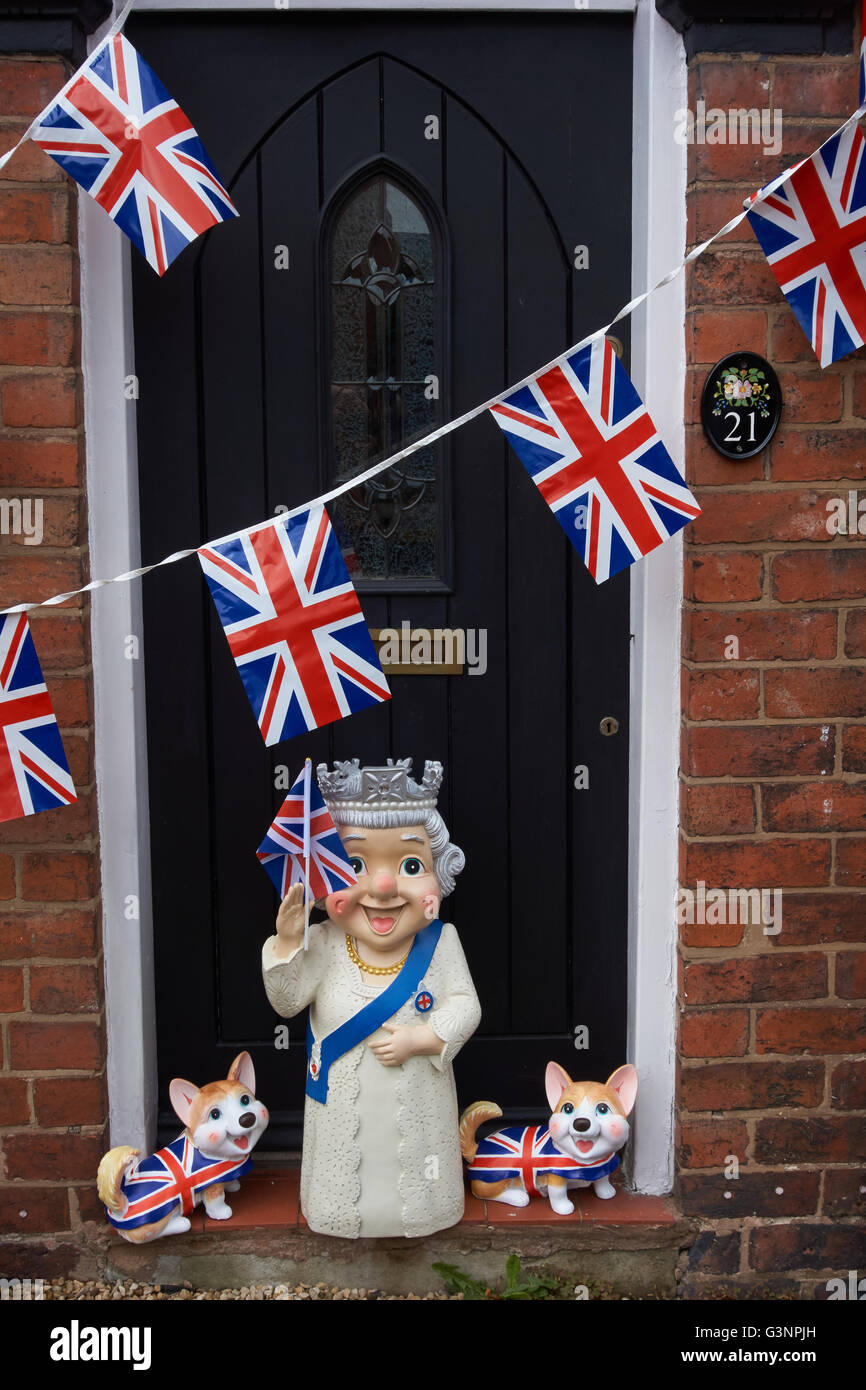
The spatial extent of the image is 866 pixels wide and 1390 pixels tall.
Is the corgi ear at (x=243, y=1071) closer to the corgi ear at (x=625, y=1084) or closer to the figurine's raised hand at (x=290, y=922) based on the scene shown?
the figurine's raised hand at (x=290, y=922)

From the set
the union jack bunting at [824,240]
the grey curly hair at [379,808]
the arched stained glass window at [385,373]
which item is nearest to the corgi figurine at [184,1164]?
the grey curly hair at [379,808]

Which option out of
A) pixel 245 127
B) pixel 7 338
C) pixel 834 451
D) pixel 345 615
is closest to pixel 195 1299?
pixel 345 615

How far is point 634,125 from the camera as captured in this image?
2.66 metres

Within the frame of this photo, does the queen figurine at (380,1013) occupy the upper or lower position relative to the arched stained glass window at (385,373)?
lower

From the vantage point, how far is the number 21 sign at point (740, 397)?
2.49 m

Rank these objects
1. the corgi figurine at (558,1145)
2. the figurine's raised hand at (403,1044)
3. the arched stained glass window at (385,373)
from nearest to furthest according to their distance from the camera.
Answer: the figurine's raised hand at (403,1044) → the corgi figurine at (558,1145) → the arched stained glass window at (385,373)

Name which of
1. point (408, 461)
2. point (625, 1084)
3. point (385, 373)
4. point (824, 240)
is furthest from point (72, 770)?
point (824, 240)

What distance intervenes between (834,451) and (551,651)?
0.75 meters

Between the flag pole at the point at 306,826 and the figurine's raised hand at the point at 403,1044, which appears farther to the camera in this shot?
the figurine's raised hand at the point at 403,1044

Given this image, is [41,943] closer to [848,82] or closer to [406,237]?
[406,237]

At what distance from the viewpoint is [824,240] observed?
7.80ft

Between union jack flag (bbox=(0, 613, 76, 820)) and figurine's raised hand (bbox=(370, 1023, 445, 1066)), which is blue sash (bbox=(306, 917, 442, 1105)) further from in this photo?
union jack flag (bbox=(0, 613, 76, 820))

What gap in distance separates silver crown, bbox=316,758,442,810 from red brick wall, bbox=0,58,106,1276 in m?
0.53

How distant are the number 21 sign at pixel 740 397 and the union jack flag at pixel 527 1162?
156 cm
